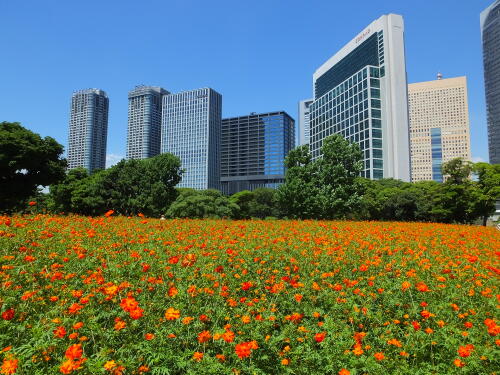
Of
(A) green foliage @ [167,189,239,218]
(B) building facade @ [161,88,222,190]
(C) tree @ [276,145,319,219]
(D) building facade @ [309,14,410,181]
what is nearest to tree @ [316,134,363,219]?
(C) tree @ [276,145,319,219]

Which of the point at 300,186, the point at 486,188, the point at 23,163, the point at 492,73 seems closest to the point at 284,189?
the point at 300,186

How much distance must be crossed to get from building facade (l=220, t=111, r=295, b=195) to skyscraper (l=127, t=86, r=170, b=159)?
1528 inches

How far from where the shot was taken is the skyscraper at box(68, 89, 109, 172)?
160 m

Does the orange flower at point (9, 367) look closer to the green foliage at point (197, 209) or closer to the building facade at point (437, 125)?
the green foliage at point (197, 209)

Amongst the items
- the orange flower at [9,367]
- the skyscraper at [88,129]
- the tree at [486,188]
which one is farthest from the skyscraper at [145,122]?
the orange flower at [9,367]

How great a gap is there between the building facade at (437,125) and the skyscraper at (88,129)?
162 m

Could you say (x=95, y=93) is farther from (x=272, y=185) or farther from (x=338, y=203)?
(x=338, y=203)

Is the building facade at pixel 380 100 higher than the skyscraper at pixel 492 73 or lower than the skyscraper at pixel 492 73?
lower

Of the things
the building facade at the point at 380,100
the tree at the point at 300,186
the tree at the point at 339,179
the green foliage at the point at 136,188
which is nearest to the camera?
the tree at the point at 339,179

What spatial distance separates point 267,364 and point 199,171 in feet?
525

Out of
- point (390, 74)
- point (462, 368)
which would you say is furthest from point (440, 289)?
point (390, 74)

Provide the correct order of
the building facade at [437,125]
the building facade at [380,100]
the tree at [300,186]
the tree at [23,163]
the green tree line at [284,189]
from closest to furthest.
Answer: the green tree line at [284,189], the tree at [300,186], the tree at [23,163], the building facade at [380,100], the building facade at [437,125]

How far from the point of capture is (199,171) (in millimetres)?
160625

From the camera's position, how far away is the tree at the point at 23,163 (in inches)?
1136
